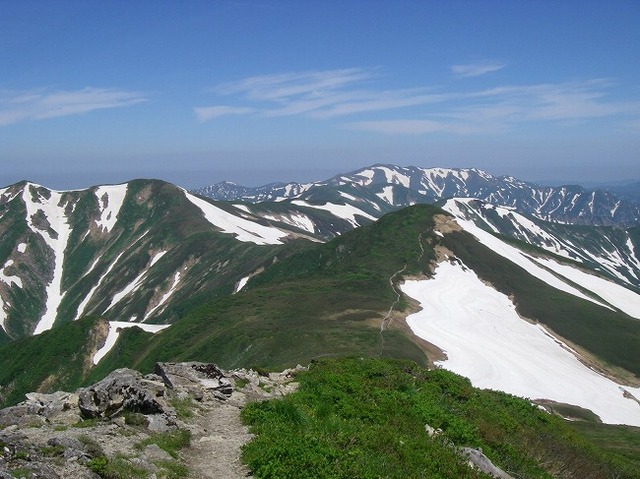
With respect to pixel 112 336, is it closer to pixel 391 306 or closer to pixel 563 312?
pixel 391 306

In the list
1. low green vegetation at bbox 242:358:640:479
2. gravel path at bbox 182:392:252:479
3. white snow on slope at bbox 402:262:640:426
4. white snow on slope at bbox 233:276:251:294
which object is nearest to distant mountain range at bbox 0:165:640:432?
white snow on slope at bbox 402:262:640:426

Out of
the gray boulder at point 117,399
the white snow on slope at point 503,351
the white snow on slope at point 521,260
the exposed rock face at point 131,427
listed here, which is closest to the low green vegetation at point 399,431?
the exposed rock face at point 131,427

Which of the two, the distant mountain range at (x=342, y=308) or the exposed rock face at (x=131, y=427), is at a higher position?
the exposed rock face at (x=131, y=427)

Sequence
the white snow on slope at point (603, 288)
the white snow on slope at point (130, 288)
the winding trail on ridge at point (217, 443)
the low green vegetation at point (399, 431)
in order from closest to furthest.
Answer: the low green vegetation at point (399, 431) → the winding trail on ridge at point (217, 443) → the white snow on slope at point (603, 288) → the white snow on slope at point (130, 288)

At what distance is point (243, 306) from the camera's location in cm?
9356

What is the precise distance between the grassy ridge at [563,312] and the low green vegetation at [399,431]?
2879 inches

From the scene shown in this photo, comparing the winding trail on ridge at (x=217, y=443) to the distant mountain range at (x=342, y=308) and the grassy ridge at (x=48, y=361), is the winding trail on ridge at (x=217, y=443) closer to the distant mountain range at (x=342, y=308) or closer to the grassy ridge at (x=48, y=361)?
the distant mountain range at (x=342, y=308)

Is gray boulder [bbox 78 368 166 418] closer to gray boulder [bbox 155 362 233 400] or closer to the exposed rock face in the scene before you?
the exposed rock face

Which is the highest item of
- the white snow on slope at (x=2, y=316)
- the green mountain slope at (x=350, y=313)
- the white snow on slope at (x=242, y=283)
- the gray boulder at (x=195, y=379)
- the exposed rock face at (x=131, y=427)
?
the exposed rock face at (x=131, y=427)

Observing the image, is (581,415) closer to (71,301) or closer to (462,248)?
(462,248)

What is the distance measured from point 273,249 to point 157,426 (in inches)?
5575

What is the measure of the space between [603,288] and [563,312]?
6405 cm

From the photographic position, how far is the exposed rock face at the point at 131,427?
42.4ft

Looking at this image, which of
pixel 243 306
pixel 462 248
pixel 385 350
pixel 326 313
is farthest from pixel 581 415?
pixel 462 248
